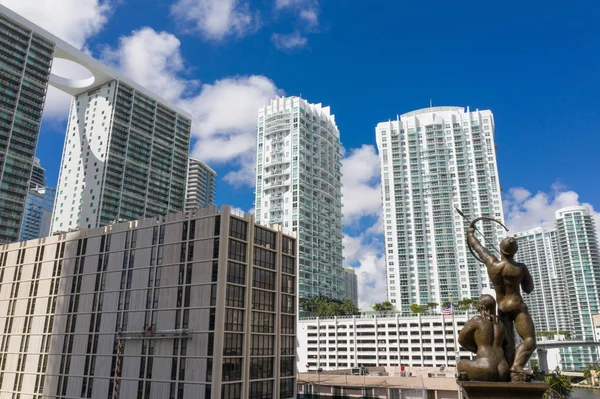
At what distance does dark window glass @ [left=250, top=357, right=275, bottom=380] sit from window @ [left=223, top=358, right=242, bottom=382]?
6.77 feet

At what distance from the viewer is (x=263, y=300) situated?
59406 mm

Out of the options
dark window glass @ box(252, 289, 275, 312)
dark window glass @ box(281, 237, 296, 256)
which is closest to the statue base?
dark window glass @ box(252, 289, 275, 312)

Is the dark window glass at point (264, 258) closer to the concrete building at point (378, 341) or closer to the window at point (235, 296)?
the window at point (235, 296)

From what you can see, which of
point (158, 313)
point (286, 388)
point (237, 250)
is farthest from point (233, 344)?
point (286, 388)

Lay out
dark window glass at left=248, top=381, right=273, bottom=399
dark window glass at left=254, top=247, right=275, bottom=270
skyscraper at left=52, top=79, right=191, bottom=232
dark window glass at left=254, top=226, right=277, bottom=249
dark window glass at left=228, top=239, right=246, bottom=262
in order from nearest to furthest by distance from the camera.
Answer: dark window glass at left=248, top=381, right=273, bottom=399 → dark window glass at left=228, top=239, right=246, bottom=262 → dark window glass at left=254, top=247, right=275, bottom=270 → dark window glass at left=254, top=226, right=277, bottom=249 → skyscraper at left=52, top=79, right=191, bottom=232

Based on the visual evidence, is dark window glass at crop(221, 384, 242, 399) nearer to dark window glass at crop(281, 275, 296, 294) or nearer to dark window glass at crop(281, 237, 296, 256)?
dark window glass at crop(281, 275, 296, 294)

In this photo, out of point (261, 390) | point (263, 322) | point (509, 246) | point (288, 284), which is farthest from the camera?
point (288, 284)

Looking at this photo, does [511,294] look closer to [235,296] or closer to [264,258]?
[235,296]

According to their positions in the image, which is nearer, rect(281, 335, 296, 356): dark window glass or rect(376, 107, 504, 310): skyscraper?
rect(281, 335, 296, 356): dark window glass

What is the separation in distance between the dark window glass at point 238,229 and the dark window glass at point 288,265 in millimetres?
8552

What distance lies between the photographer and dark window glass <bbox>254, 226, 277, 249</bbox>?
6031 centimetres

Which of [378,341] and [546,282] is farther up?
[546,282]

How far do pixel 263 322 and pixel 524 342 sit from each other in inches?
1888

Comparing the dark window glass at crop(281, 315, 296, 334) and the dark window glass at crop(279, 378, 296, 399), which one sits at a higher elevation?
the dark window glass at crop(281, 315, 296, 334)
